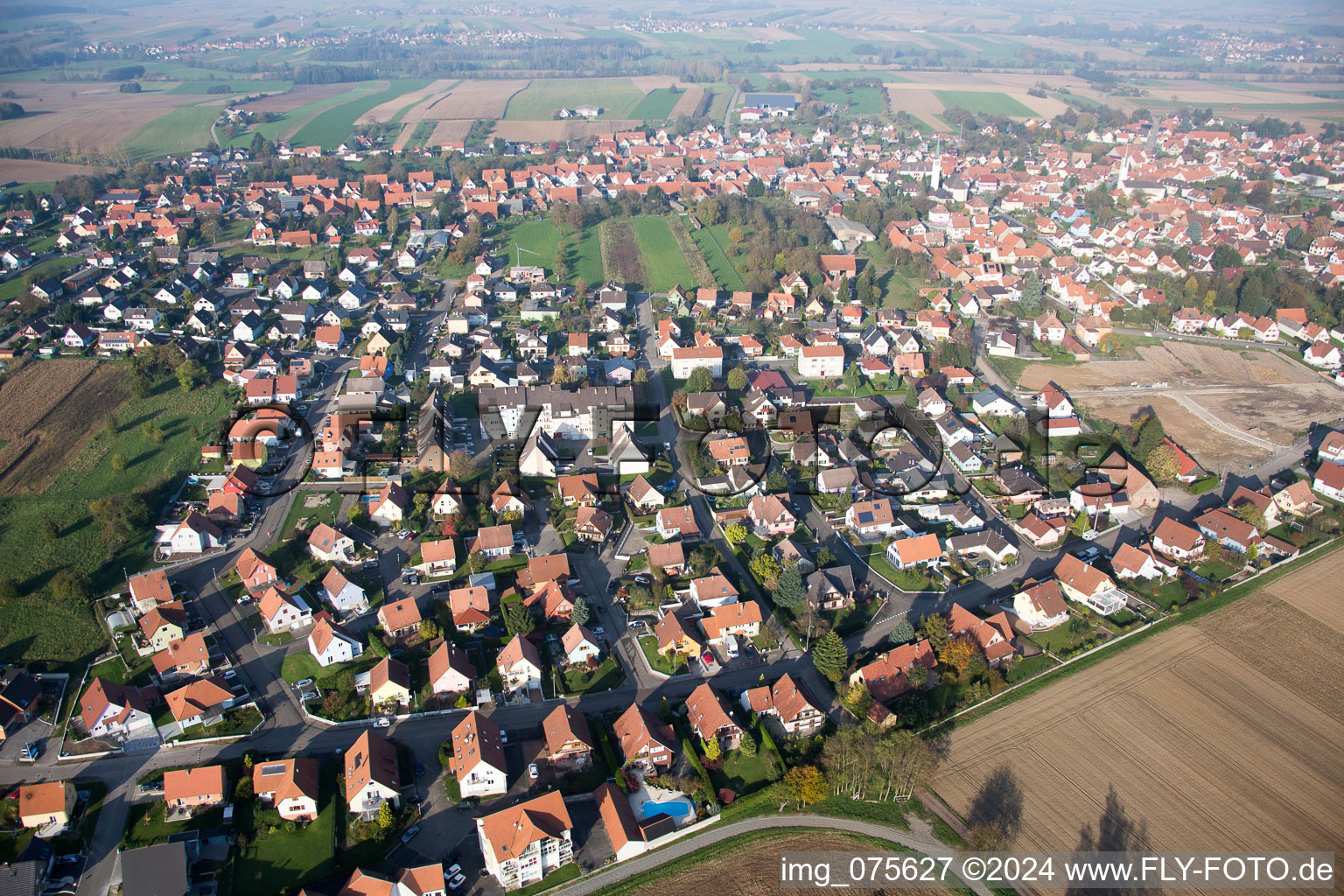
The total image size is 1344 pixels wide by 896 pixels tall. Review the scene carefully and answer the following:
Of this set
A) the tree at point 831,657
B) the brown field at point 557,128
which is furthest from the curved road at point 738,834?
the brown field at point 557,128

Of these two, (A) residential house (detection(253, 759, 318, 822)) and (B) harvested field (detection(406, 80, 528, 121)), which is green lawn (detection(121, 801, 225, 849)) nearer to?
(A) residential house (detection(253, 759, 318, 822))

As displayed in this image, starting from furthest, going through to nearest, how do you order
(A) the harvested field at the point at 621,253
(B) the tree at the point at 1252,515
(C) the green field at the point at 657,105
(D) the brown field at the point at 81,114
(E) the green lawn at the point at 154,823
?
(C) the green field at the point at 657,105 → (D) the brown field at the point at 81,114 → (A) the harvested field at the point at 621,253 → (B) the tree at the point at 1252,515 → (E) the green lawn at the point at 154,823

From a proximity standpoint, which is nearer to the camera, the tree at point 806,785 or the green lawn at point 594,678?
the tree at point 806,785

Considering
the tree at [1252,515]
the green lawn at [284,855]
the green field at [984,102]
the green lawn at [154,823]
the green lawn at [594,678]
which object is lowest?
the green lawn at [284,855]

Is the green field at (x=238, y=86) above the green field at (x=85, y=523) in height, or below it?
above

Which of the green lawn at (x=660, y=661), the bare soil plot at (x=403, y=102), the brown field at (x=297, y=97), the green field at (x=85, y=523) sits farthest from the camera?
the brown field at (x=297, y=97)

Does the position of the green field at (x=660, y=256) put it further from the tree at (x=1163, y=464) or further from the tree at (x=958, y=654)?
the tree at (x=958, y=654)
